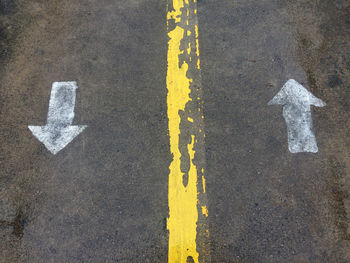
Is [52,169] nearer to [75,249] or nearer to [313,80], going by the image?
[75,249]

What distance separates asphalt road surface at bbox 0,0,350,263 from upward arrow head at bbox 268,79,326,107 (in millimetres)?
67

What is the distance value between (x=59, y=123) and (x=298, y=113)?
2624 mm

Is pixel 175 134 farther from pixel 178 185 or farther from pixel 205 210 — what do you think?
pixel 205 210

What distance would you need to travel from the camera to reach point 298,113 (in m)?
3.37

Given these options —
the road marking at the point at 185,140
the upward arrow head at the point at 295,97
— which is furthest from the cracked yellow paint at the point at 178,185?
the upward arrow head at the point at 295,97

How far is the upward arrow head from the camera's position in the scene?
3402 mm

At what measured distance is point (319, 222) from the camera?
293 cm

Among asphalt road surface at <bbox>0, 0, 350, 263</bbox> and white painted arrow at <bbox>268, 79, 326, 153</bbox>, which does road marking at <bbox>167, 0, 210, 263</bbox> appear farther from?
white painted arrow at <bbox>268, 79, 326, 153</bbox>

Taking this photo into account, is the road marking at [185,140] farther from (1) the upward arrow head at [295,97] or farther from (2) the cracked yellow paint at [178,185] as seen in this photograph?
(1) the upward arrow head at [295,97]

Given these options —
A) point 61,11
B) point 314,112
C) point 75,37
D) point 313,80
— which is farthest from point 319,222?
point 61,11

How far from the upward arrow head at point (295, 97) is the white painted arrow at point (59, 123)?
2.19 meters

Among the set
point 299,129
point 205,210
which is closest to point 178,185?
point 205,210

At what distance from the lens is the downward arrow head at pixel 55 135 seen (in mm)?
3283

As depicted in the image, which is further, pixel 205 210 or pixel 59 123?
pixel 59 123
